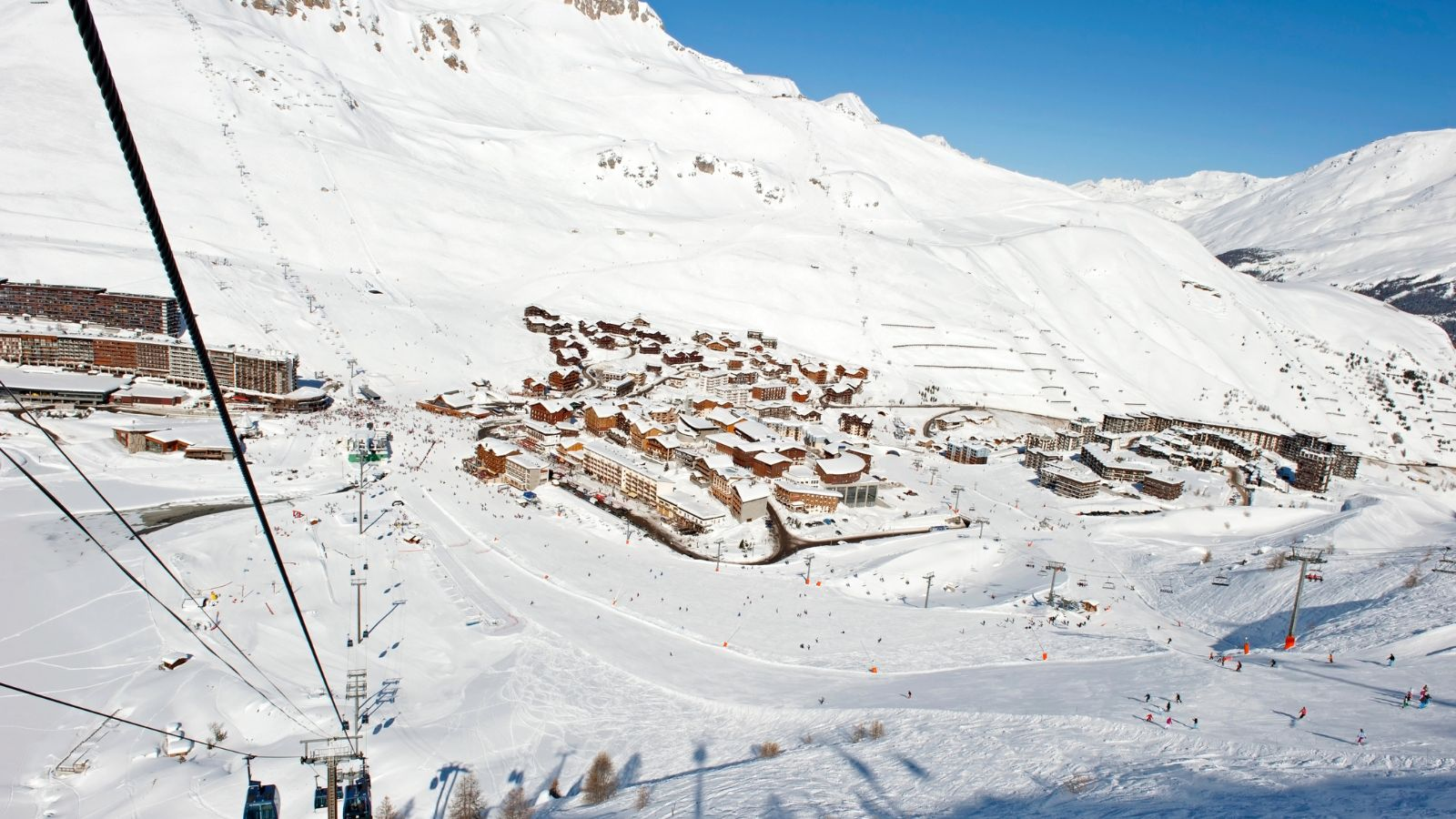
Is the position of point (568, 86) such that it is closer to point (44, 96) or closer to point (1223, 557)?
point (44, 96)

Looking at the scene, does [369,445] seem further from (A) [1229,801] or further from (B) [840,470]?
(A) [1229,801]

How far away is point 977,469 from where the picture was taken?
3816 cm

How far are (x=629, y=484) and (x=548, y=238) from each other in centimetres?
4283

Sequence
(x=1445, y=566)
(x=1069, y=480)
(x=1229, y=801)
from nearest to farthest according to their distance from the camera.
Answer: (x=1229, y=801) < (x=1445, y=566) < (x=1069, y=480)

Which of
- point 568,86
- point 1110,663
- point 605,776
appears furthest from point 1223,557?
point 568,86

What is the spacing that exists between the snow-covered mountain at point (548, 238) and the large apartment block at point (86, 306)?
7.83 ft

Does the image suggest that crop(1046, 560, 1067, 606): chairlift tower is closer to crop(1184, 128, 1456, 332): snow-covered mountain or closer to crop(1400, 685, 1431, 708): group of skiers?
crop(1400, 685, 1431, 708): group of skiers

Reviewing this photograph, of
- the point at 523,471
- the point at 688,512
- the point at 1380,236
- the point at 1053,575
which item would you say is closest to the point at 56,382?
the point at 523,471

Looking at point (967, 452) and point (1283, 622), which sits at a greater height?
point (967, 452)

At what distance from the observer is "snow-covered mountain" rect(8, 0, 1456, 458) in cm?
4812

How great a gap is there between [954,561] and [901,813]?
16192 millimetres

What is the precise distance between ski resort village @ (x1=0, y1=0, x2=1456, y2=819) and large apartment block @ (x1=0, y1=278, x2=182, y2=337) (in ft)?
0.77

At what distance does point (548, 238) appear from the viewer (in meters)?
66.4

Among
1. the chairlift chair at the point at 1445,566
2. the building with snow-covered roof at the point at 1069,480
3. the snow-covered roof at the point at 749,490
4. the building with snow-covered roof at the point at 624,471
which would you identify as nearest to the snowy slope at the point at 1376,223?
the building with snow-covered roof at the point at 1069,480
